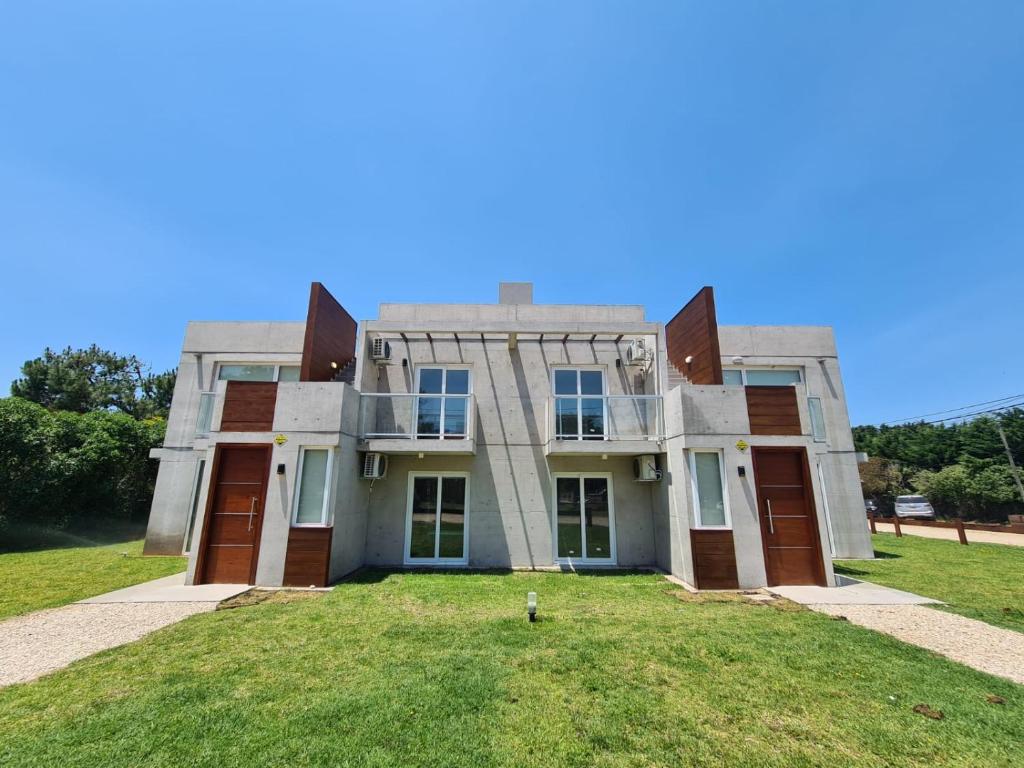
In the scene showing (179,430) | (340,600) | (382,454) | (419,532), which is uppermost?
(179,430)

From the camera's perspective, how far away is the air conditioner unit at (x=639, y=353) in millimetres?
10727

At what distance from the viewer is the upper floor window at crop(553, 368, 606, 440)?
400 inches

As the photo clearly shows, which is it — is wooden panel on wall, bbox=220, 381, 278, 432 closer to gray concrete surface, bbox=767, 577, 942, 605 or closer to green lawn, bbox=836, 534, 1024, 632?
gray concrete surface, bbox=767, 577, 942, 605

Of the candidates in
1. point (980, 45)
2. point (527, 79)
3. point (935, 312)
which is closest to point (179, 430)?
point (527, 79)

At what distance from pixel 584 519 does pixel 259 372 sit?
35.5ft

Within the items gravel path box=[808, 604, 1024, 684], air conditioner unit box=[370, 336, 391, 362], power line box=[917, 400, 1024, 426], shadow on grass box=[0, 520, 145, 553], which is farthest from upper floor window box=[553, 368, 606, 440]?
power line box=[917, 400, 1024, 426]

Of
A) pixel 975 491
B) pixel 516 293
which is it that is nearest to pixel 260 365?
pixel 516 293

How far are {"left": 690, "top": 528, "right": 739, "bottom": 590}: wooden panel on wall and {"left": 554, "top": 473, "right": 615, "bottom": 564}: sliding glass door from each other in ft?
7.94

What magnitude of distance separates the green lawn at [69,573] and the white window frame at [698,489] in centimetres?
1158

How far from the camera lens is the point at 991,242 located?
14.8 m

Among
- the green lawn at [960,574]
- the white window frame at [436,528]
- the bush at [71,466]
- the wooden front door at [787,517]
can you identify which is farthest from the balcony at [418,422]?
the bush at [71,466]

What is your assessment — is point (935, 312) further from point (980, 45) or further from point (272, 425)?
point (272, 425)

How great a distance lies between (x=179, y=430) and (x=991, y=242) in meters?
28.7

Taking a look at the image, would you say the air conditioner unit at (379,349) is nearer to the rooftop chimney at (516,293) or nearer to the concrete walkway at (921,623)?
the rooftop chimney at (516,293)
